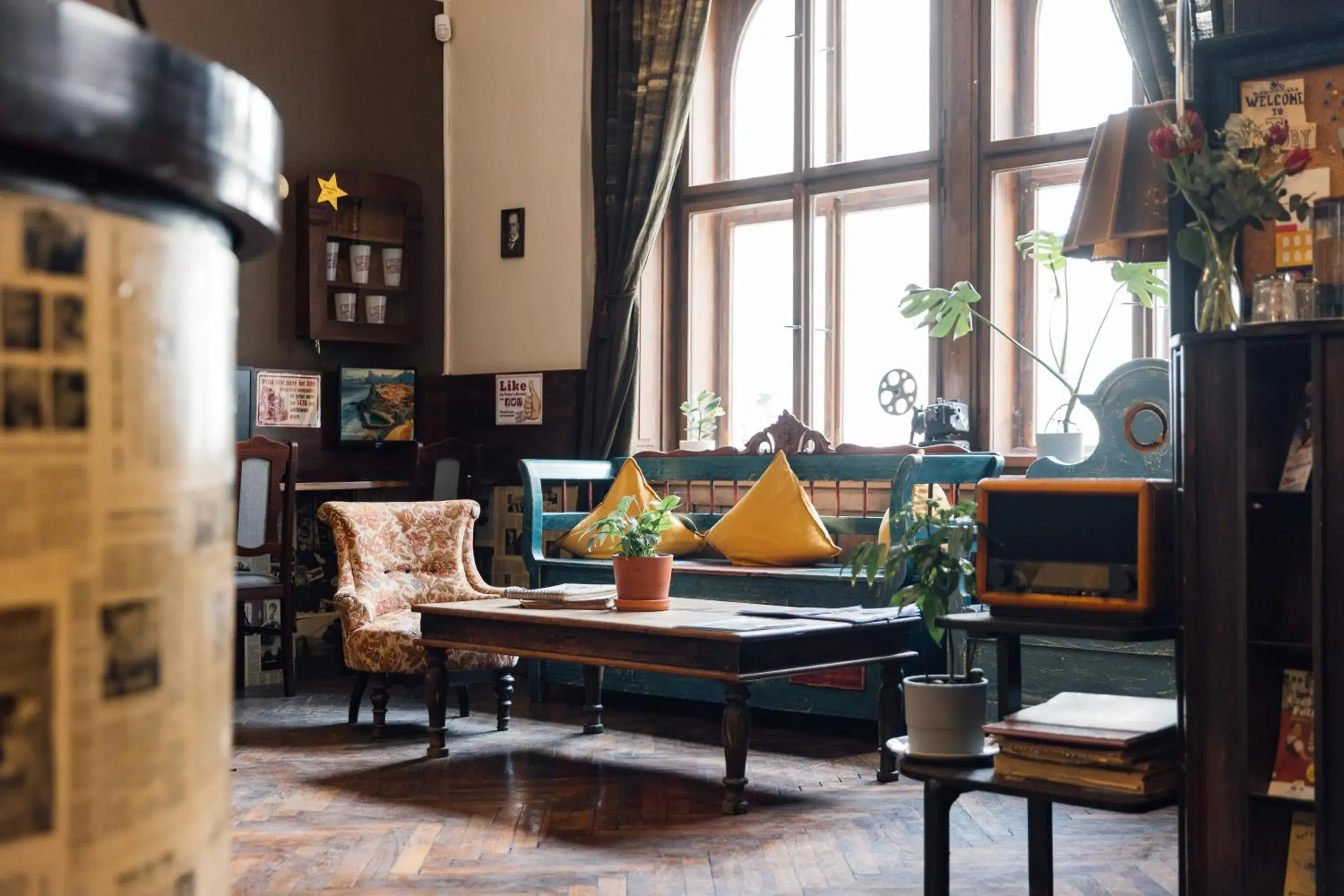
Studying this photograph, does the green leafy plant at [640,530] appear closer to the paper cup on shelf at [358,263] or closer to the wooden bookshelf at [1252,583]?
the wooden bookshelf at [1252,583]

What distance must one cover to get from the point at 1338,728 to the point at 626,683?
3394 millimetres

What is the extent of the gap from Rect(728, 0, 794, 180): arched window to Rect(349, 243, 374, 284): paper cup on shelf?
194 cm

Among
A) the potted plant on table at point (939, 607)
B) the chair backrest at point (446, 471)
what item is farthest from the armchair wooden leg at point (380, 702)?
the potted plant on table at point (939, 607)

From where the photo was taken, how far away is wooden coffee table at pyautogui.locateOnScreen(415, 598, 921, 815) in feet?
12.6

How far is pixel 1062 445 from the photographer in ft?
16.0

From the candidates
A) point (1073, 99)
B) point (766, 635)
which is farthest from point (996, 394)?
point (766, 635)

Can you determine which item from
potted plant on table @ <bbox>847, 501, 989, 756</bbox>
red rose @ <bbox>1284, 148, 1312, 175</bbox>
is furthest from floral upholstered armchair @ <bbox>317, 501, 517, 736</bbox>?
red rose @ <bbox>1284, 148, 1312, 175</bbox>

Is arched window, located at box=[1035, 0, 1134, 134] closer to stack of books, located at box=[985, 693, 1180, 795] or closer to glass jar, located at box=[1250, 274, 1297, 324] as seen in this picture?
glass jar, located at box=[1250, 274, 1297, 324]

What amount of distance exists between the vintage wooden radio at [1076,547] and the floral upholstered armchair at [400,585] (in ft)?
7.91

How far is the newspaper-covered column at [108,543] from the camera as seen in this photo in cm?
34

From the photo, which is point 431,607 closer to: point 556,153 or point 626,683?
point 626,683

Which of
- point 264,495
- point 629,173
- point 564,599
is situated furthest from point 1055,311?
point 264,495

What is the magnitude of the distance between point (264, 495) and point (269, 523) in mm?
120

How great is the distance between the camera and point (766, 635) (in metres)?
3.81
